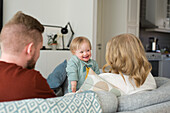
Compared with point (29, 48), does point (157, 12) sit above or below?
above

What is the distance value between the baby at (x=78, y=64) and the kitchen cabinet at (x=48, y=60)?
187 centimetres

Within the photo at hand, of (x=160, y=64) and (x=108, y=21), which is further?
(x=160, y=64)

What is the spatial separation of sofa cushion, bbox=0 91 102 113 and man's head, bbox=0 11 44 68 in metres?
0.29

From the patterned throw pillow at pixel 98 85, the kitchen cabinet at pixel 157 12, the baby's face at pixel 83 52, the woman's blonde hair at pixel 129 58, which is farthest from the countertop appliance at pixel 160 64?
the patterned throw pillow at pixel 98 85

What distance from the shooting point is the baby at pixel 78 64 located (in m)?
2.13

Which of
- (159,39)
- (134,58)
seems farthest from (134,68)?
(159,39)

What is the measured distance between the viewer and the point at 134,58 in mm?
1418

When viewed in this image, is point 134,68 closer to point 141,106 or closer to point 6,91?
point 141,106

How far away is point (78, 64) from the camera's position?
2213mm

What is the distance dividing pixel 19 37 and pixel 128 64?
0.72 meters

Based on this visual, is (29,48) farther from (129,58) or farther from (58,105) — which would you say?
(129,58)

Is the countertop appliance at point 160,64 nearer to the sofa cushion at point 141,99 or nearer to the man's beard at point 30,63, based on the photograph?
the sofa cushion at point 141,99

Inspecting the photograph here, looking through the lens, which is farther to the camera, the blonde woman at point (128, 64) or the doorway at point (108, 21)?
the doorway at point (108, 21)

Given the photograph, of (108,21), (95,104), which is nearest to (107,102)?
(95,104)
